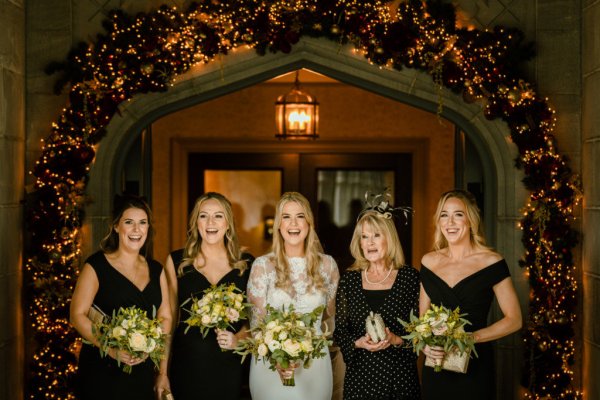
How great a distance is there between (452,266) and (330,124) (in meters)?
4.62

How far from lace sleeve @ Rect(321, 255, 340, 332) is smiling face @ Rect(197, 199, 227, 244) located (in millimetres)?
675

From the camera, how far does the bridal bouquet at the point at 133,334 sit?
14.8ft

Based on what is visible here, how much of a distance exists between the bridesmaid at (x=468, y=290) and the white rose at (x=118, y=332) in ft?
5.48

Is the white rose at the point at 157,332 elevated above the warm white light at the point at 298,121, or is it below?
below

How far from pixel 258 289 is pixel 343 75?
6.73 feet

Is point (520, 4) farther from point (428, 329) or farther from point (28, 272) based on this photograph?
point (28, 272)

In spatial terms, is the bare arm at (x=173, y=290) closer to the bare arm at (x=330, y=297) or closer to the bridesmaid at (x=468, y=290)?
the bare arm at (x=330, y=297)

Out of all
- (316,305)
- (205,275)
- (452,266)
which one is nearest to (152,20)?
(205,275)

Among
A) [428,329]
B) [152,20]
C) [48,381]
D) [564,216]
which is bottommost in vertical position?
[48,381]

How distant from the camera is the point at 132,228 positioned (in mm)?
4961

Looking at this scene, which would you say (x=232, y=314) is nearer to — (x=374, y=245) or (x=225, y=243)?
(x=225, y=243)

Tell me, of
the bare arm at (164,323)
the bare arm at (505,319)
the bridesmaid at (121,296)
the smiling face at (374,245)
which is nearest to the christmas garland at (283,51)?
the bridesmaid at (121,296)

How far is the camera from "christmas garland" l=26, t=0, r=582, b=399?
19.6ft

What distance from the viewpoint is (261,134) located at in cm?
927
